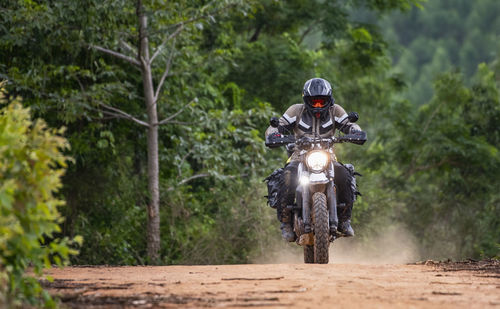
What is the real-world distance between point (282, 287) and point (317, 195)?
3.57m

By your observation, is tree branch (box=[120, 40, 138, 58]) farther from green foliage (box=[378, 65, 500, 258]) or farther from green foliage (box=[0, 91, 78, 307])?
green foliage (box=[378, 65, 500, 258])

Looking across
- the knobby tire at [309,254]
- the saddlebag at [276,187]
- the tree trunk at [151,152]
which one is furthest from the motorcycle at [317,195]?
the tree trunk at [151,152]

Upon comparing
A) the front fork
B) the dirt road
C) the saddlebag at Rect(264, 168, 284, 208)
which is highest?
the saddlebag at Rect(264, 168, 284, 208)

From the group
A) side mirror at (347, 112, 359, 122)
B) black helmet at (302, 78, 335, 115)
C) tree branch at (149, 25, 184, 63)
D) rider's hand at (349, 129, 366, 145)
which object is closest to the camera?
rider's hand at (349, 129, 366, 145)

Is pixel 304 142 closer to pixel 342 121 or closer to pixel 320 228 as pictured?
pixel 342 121

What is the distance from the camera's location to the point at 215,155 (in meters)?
20.4

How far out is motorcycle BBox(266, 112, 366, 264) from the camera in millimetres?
11008

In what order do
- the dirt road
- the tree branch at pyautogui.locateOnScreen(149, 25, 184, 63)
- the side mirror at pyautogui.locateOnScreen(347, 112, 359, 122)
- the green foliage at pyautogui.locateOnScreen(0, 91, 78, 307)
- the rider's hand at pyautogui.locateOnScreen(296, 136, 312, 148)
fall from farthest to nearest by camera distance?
the tree branch at pyautogui.locateOnScreen(149, 25, 184, 63), the side mirror at pyautogui.locateOnScreen(347, 112, 359, 122), the rider's hand at pyautogui.locateOnScreen(296, 136, 312, 148), the dirt road, the green foliage at pyautogui.locateOnScreen(0, 91, 78, 307)

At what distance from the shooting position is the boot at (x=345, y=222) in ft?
38.5

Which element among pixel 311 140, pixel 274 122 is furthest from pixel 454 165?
pixel 311 140

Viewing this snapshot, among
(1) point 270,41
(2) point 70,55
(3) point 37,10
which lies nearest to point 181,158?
(2) point 70,55

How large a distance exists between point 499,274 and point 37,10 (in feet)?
38.8

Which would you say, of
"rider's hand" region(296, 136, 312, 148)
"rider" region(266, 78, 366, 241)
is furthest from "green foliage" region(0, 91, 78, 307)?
"rider" region(266, 78, 366, 241)

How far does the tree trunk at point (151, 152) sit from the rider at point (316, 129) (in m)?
7.53
